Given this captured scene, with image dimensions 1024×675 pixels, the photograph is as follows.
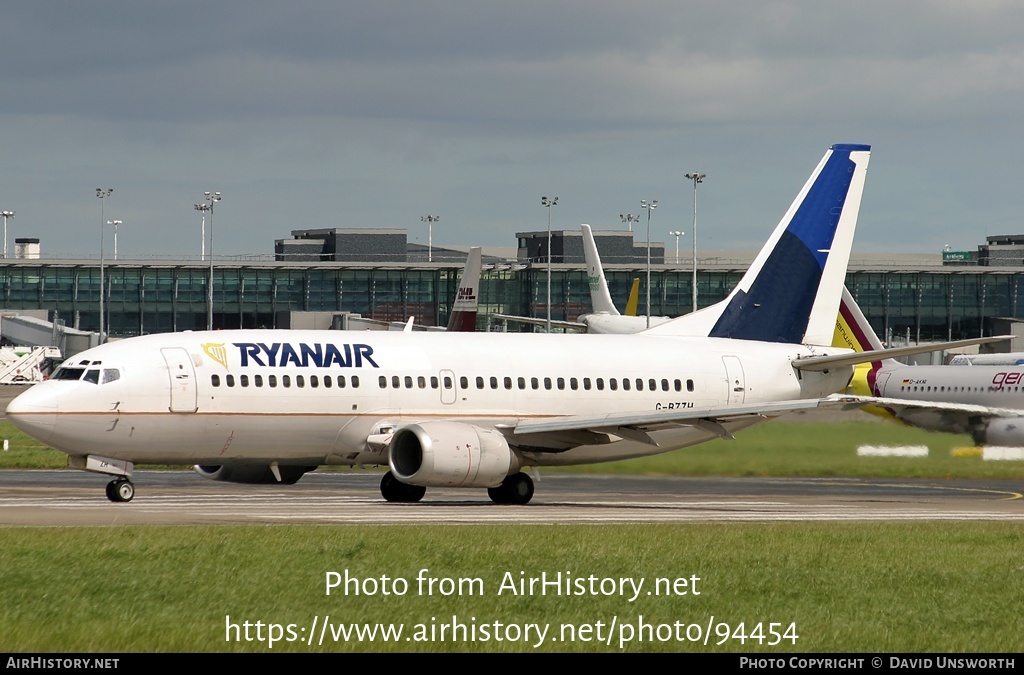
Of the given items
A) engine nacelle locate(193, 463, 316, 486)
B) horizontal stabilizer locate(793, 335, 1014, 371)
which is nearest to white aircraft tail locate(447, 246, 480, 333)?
horizontal stabilizer locate(793, 335, 1014, 371)

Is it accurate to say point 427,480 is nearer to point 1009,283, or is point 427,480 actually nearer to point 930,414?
point 930,414

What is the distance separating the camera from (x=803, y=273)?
44.7 metres

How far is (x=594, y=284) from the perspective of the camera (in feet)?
341

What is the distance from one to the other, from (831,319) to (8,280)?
123 m

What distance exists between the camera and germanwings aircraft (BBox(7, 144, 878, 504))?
3425 centimetres

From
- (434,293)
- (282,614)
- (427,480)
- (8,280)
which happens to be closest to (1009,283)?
(434,293)

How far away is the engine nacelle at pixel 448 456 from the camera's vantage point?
34.8 metres

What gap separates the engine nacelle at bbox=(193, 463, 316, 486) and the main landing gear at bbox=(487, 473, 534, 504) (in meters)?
4.68

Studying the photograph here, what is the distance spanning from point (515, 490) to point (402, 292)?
121 metres

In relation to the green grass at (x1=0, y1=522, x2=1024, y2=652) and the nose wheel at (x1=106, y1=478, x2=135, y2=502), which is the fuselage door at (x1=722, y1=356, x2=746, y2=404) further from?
the nose wheel at (x1=106, y1=478, x2=135, y2=502)

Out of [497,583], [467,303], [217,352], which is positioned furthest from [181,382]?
[467,303]

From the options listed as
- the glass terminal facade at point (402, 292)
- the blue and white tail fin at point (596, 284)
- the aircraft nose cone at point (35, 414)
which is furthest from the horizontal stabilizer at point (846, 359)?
the glass terminal facade at point (402, 292)

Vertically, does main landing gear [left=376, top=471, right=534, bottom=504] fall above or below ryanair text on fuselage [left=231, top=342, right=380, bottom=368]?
below

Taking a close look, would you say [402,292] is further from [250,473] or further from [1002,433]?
[250,473]
